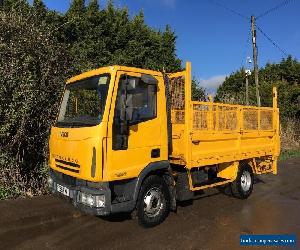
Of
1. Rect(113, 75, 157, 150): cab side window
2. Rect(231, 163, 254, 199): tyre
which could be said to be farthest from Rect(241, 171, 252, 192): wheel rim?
Rect(113, 75, 157, 150): cab side window

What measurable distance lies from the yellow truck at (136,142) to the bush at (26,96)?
2.06 m

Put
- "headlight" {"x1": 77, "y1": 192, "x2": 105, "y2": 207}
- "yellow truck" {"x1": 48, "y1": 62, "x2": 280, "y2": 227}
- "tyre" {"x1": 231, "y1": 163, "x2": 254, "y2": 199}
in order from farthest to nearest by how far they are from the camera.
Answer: "tyre" {"x1": 231, "y1": 163, "x2": 254, "y2": 199}
"yellow truck" {"x1": 48, "y1": 62, "x2": 280, "y2": 227}
"headlight" {"x1": 77, "y1": 192, "x2": 105, "y2": 207}

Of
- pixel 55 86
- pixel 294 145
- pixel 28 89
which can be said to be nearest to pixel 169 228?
pixel 28 89

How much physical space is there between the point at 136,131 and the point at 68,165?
4.10 feet

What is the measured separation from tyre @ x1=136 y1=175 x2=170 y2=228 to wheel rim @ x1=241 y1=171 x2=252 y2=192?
2816 mm

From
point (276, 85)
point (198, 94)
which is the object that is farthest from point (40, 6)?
point (276, 85)

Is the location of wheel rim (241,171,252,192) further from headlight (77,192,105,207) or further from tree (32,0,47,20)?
tree (32,0,47,20)

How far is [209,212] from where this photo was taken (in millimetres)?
7258

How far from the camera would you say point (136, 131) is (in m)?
5.79

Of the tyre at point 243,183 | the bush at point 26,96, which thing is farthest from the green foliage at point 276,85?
the bush at point 26,96

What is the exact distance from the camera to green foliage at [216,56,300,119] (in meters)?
24.6

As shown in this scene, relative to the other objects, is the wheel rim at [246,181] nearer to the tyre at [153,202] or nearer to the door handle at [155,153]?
the tyre at [153,202]

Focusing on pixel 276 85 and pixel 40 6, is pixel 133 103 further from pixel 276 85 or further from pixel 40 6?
pixel 276 85

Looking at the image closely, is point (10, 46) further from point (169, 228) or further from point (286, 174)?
point (286, 174)
